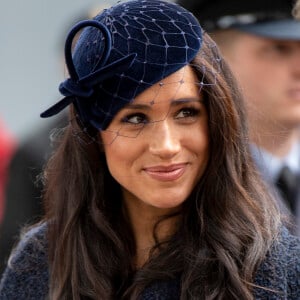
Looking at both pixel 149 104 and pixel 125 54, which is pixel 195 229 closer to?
pixel 149 104

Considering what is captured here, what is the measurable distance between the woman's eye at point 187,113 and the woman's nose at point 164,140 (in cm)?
4

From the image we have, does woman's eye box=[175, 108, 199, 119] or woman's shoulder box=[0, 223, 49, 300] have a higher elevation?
woman's eye box=[175, 108, 199, 119]

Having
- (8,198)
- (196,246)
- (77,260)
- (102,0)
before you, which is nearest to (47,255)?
(77,260)

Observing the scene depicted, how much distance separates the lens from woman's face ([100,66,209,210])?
3.56 m

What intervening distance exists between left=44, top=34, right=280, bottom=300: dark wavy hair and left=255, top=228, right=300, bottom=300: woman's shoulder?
0.03 meters

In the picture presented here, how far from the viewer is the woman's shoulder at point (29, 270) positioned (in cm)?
393

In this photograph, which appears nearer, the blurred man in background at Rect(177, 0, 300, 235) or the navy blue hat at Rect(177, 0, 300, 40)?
the blurred man in background at Rect(177, 0, 300, 235)

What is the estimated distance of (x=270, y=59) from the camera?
16.3ft

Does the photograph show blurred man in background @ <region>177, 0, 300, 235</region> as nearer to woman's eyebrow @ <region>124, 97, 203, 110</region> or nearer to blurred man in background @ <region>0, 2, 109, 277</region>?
blurred man in background @ <region>0, 2, 109, 277</region>

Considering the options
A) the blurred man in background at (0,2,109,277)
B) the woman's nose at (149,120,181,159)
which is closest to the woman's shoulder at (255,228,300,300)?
the woman's nose at (149,120,181,159)

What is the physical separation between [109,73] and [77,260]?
636 millimetres

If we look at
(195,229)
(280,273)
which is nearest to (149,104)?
(195,229)

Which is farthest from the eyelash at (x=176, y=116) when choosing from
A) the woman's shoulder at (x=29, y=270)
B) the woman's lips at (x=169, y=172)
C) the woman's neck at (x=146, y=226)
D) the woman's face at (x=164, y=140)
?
the woman's shoulder at (x=29, y=270)

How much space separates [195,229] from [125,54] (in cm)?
57
